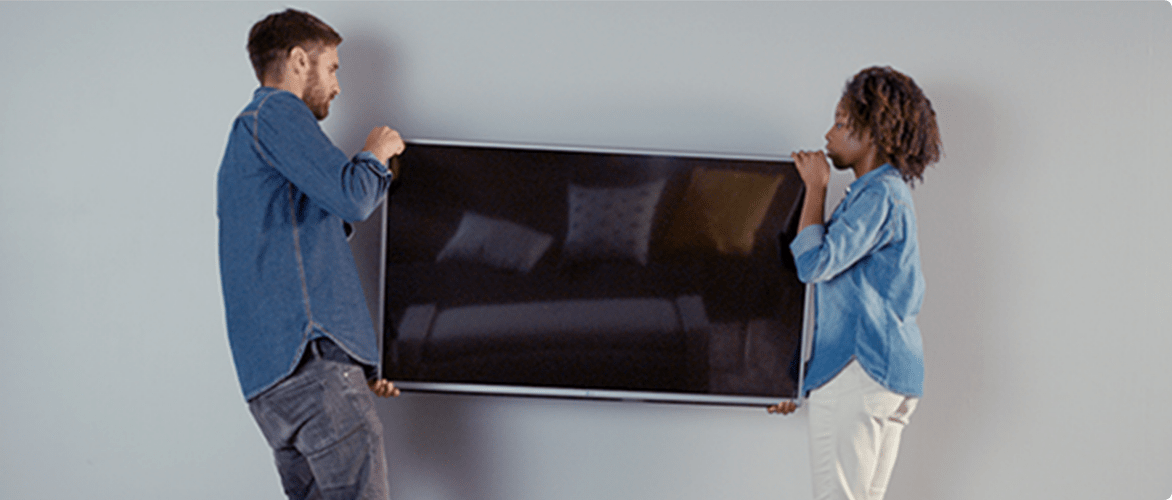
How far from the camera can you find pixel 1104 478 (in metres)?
2.16

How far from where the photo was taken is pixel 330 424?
1.58 meters

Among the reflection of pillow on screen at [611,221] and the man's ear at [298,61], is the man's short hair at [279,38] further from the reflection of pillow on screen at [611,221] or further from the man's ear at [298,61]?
the reflection of pillow on screen at [611,221]

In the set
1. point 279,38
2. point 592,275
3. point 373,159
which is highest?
point 279,38

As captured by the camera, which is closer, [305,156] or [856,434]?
[305,156]

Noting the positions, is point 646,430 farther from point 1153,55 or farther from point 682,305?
point 1153,55

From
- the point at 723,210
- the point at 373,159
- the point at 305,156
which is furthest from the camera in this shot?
the point at 723,210

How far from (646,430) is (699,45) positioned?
106 cm

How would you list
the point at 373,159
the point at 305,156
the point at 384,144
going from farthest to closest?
the point at 384,144
the point at 373,159
the point at 305,156

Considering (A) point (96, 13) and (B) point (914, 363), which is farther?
(A) point (96, 13)

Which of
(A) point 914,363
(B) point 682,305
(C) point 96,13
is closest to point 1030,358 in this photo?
(A) point 914,363

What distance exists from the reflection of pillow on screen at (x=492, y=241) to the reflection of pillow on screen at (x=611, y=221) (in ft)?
0.27

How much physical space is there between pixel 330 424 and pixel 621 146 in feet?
3.22

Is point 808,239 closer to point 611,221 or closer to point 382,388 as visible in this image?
point 611,221

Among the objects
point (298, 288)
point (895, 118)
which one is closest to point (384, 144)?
point (298, 288)
